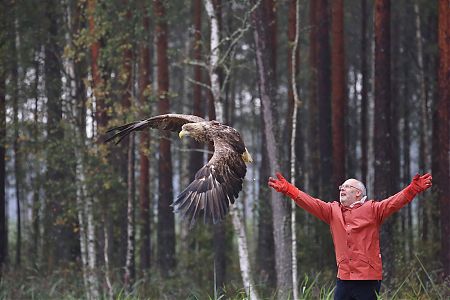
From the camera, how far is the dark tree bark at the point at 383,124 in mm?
17375

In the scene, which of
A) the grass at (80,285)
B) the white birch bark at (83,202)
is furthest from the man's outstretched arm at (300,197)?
the white birch bark at (83,202)

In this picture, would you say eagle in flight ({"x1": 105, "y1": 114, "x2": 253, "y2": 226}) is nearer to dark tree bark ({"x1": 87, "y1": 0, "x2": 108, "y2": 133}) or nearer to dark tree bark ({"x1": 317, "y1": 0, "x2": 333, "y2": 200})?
dark tree bark ({"x1": 87, "y1": 0, "x2": 108, "y2": 133})

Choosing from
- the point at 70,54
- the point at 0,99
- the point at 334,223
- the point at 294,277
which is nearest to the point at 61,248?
the point at 0,99

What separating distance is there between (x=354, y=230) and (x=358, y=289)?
0.47 metres

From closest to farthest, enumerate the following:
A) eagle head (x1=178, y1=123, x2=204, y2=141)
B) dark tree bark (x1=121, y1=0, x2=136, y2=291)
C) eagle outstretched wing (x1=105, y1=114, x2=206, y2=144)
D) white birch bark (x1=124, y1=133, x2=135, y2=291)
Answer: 1. eagle head (x1=178, y1=123, x2=204, y2=141)
2. eagle outstretched wing (x1=105, y1=114, x2=206, y2=144)
3. dark tree bark (x1=121, y1=0, x2=136, y2=291)
4. white birch bark (x1=124, y1=133, x2=135, y2=291)

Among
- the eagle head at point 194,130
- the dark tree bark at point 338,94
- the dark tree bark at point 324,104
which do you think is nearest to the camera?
the eagle head at point 194,130

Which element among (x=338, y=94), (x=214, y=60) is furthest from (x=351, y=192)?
(x=338, y=94)

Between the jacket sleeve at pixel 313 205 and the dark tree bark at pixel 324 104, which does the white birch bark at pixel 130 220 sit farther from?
the jacket sleeve at pixel 313 205

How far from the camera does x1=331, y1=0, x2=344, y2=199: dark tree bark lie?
23.6 metres

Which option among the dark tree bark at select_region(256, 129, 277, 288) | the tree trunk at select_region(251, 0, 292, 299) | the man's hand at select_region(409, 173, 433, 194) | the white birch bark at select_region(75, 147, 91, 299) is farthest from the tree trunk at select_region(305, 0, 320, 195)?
the man's hand at select_region(409, 173, 433, 194)

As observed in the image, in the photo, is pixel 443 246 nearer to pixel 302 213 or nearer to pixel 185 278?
pixel 302 213

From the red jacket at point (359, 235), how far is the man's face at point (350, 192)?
56 millimetres

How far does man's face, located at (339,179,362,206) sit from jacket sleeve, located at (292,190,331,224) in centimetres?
15

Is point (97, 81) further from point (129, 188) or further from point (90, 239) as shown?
point (90, 239)
